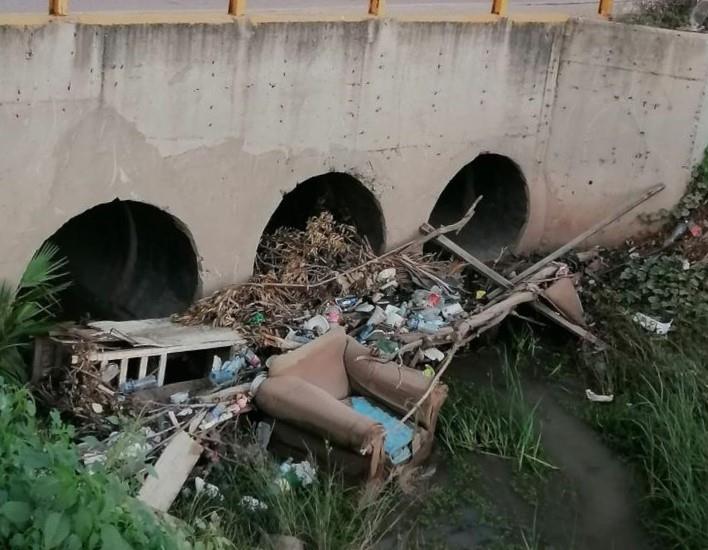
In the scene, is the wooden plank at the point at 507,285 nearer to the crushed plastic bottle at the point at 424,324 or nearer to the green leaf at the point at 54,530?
the crushed plastic bottle at the point at 424,324

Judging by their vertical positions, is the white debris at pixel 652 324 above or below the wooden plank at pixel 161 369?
above

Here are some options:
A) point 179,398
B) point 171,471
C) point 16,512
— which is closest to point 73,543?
point 16,512

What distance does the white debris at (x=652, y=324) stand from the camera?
25.0 ft

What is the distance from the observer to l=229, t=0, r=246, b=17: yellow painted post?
22.1 feet

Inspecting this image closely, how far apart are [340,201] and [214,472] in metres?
3.14

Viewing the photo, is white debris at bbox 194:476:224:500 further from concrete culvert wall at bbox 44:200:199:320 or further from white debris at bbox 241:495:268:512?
concrete culvert wall at bbox 44:200:199:320

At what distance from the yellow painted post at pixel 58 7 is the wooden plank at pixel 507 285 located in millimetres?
3465

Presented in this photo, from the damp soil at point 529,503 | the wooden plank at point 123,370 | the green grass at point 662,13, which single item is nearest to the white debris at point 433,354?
the damp soil at point 529,503

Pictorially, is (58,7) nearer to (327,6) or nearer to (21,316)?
(21,316)

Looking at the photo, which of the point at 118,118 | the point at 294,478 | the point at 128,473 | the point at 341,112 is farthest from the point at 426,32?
the point at 128,473

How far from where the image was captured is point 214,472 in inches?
231

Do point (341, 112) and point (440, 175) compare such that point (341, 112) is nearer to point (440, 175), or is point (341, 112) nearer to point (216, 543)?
point (440, 175)

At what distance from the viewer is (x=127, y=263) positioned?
817 cm

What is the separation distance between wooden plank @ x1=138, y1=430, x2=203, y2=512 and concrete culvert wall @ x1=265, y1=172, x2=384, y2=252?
2.87 metres
